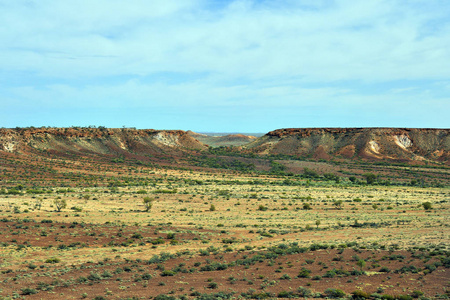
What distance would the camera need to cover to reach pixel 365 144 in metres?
135

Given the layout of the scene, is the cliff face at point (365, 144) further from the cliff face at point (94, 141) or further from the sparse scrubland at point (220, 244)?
the sparse scrubland at point (220, 244)

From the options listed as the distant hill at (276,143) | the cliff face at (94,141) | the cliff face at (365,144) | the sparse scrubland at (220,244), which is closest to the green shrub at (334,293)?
the sparse scrubland at (220,244)

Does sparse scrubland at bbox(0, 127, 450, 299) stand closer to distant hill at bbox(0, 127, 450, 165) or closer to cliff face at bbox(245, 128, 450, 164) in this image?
distant hill at bbox(0, 127, 450, 165)

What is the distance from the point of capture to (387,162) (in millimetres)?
121438

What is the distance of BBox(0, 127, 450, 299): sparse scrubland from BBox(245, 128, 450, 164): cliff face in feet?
224

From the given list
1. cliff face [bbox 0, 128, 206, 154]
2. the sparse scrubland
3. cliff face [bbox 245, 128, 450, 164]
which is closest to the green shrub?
the sparse scrubland

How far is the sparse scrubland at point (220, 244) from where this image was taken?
19578mm

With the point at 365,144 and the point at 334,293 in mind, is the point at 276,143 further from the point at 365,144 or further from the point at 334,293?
the point at 334,293

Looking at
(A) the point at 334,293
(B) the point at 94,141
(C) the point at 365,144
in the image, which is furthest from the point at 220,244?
(C) the point at 365,144

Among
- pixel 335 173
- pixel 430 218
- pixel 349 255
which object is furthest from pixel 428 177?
pixel 349 255

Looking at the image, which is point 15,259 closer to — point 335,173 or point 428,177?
point 335,173

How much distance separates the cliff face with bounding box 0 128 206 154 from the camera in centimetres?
10900

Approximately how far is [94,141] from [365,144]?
87555 mm

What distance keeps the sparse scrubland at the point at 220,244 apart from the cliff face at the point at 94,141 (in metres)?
45.9
